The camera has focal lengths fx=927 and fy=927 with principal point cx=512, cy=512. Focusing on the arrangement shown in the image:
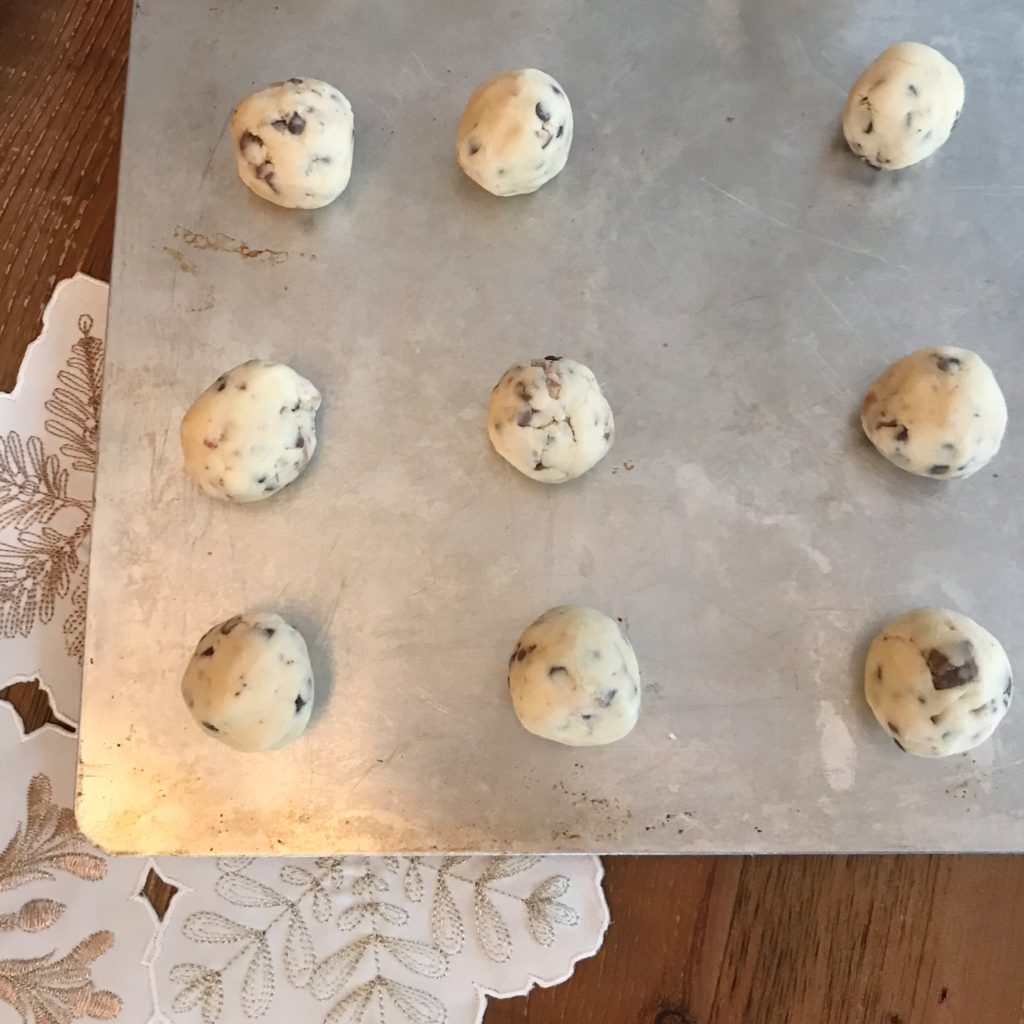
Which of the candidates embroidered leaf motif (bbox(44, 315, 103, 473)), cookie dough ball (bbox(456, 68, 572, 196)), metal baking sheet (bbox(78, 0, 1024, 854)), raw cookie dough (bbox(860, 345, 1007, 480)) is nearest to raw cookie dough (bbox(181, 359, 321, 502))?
metal baking sheet (bbox(78, 0, 1024, 854))

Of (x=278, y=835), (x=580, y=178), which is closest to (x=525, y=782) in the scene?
(x=278, y=835)

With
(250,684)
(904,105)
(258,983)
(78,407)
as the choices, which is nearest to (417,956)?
(258,983)

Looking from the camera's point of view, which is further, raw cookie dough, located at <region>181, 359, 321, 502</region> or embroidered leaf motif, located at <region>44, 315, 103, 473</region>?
embroidered leaf motif, located at <region>44, 315, 103, 473</region>

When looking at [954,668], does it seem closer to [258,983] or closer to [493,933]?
[493,933]

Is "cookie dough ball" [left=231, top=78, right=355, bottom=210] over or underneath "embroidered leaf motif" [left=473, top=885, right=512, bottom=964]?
over

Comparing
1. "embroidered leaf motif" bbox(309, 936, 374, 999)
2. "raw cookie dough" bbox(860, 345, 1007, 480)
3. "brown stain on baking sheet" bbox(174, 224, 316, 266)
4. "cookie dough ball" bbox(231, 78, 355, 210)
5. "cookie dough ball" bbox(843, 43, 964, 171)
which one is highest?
"cookie dough ball" bbox(843, 43, 964, 171)

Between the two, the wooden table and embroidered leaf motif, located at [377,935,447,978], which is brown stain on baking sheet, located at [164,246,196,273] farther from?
embroidered leaf motif, located at [377,935,447,978]
